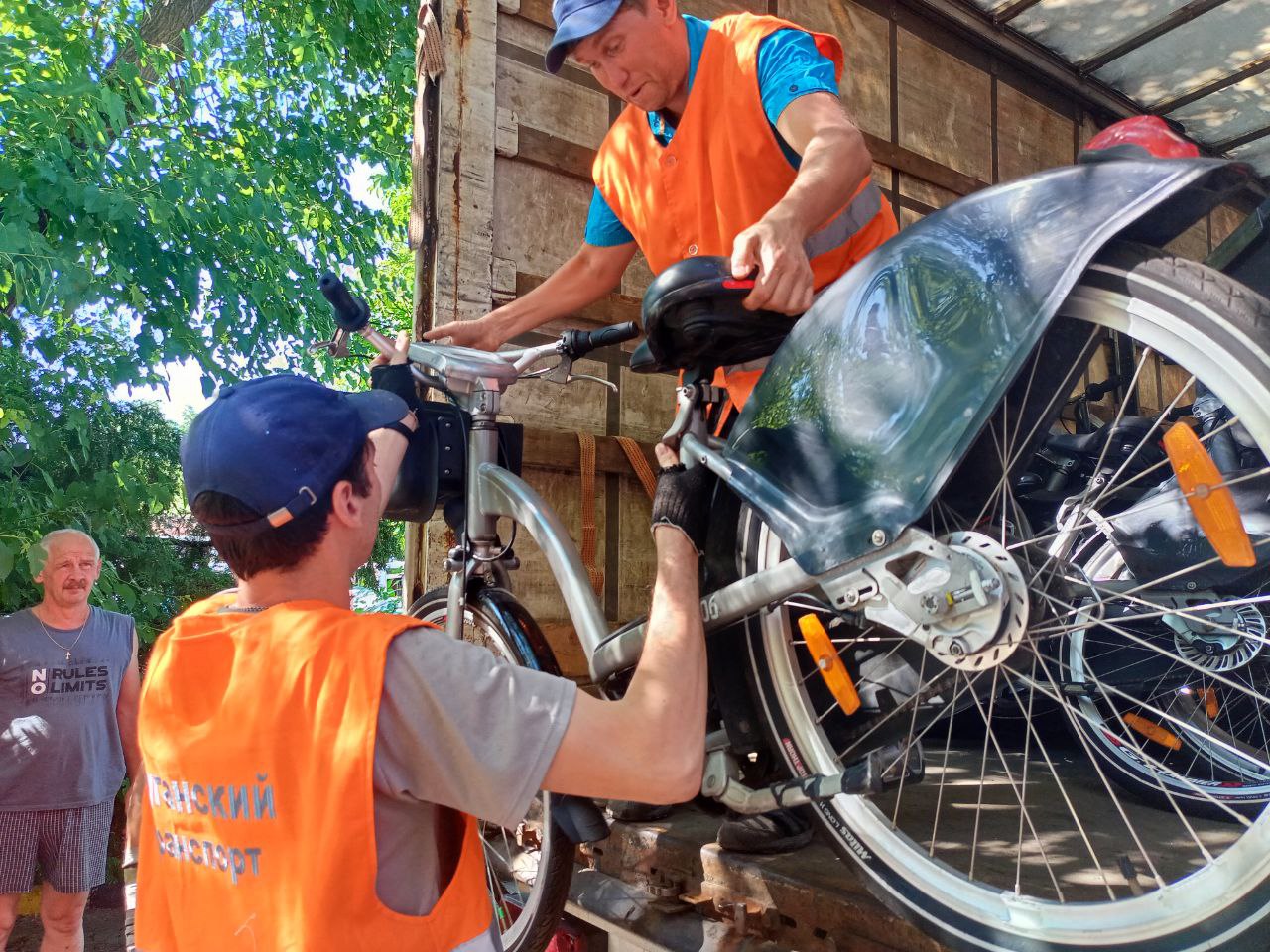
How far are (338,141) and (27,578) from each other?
204 inches

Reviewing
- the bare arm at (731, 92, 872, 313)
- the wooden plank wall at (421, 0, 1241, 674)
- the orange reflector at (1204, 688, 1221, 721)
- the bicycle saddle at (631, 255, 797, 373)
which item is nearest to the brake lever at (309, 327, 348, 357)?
the wooden plank wall at (421, 0, 1241, 674)

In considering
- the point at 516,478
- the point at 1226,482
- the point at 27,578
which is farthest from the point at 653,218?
the point at 27,578

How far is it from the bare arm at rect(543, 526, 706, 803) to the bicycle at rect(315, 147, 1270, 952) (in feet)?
0.96

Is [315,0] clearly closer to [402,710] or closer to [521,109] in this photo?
[521,109]

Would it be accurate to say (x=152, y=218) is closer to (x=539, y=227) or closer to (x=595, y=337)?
(x=539, y=227)

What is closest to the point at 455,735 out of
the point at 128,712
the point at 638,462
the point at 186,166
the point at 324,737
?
the point at 324,737

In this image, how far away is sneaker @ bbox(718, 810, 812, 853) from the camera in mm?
1993

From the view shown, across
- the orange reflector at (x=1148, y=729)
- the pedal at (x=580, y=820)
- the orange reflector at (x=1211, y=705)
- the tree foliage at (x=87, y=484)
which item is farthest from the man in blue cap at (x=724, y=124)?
the tree foliage at (x=87, y=484)

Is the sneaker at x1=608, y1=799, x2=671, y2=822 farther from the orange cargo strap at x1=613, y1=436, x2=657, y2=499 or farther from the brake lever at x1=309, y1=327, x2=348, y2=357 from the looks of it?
the orange cargo strap at x1=613, y1=436, x2=657, y2=499

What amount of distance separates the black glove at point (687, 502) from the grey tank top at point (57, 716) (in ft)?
13.8

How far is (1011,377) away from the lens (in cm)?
129

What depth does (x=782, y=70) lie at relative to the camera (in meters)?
1.90

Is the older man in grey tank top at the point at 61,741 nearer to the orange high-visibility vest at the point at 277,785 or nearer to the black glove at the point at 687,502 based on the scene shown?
the orange high-visibility vest at the point at 277,785

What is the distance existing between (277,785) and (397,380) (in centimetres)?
138
